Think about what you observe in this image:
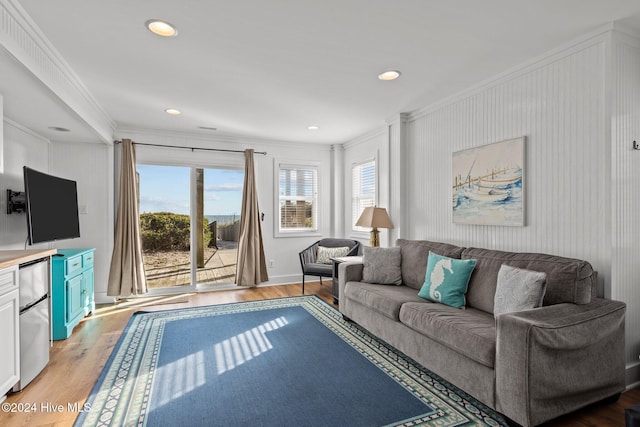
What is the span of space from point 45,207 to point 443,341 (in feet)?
12.4

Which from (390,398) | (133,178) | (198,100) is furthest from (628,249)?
(133,178)

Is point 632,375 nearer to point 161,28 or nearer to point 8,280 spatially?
point 161,28

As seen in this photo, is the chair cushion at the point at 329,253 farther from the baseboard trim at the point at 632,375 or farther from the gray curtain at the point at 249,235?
the baseboard trim at the point at 632,375

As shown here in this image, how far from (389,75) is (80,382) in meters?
3.54

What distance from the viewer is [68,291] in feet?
10.9

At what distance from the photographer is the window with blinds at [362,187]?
16.9 ft

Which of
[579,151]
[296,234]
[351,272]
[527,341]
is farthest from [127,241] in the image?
[579,151]

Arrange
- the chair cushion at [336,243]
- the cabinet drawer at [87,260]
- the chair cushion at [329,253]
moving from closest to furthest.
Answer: the cabinet drawer at [87,260], the chair cushion at [329,253], the chair cushion at [336,243]

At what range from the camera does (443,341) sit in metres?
2.28

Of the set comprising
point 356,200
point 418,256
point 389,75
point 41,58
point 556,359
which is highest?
point 389,75

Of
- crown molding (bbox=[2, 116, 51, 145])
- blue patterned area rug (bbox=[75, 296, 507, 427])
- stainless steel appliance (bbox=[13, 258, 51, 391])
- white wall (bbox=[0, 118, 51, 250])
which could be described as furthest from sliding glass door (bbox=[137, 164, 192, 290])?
stainless steel appliance (bbox=[13, 258, 51, 391])

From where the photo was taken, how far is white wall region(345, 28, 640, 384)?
2254 mm

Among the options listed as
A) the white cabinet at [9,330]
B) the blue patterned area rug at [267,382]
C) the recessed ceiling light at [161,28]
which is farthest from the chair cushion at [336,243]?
the white cabinet at [9,330]

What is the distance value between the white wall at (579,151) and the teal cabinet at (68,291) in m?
4.11
